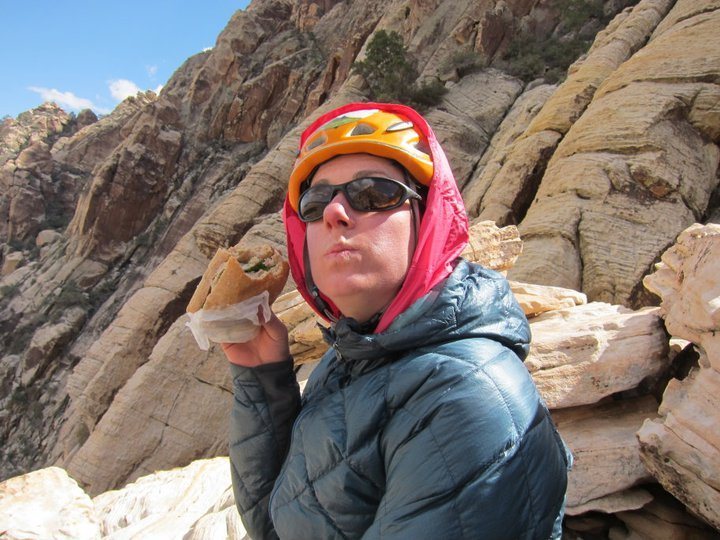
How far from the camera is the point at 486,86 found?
1745 cm

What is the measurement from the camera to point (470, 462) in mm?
1082

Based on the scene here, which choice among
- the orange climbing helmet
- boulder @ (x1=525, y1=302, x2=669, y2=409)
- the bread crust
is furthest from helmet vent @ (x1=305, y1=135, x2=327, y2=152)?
boulder @ (x1=525, y1=302, x2=669, y2=409)

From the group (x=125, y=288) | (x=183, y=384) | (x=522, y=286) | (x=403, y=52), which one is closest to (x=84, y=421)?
(x=183, y=384)

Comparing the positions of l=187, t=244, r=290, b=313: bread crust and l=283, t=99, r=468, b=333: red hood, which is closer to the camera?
l=283, t=99, r=468, b=333: red hood

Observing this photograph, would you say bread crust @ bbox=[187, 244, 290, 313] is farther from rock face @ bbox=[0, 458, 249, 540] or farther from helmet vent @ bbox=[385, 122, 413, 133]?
rock face @ bbox=[0, 458, 249, 540]

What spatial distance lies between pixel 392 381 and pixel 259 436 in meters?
0.84

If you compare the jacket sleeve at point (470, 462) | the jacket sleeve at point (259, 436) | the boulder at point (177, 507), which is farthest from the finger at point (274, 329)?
the boulder at point (177, 507)

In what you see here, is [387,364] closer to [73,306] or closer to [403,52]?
[403,52]

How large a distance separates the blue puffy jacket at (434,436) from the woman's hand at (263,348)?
1.16ft

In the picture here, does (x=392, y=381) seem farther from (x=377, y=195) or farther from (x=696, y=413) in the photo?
(x=696, y=413)

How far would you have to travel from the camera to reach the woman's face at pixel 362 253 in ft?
4.73

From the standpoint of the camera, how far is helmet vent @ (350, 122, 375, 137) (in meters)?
1.63

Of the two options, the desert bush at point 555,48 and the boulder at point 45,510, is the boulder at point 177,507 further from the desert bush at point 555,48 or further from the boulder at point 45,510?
the desert bush at point 555,48

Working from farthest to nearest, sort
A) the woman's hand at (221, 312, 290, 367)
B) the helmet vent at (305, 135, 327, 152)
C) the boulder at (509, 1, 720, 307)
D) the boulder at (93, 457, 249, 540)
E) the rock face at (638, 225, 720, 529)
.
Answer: the boulder at (509, 1, 720, 307) < the boulder at (93, 457, 249, 540) < the rock face at (638, 225, 720, 529) < the woman's hand at (221, 312, 290, 367) < the helmet vent at (305, 135, 327, 152)
